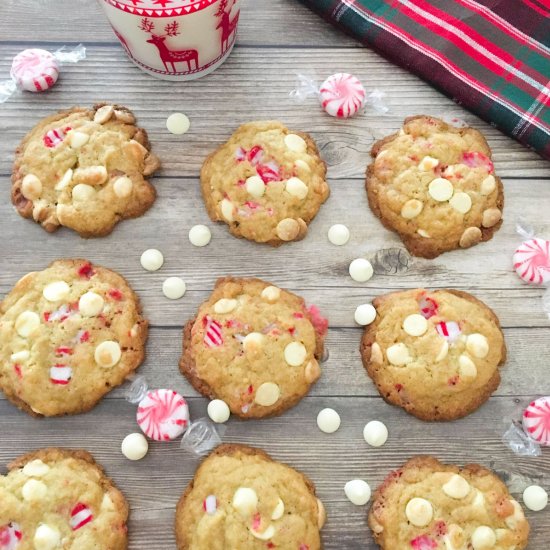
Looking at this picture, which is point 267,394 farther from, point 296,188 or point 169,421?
point 296,188

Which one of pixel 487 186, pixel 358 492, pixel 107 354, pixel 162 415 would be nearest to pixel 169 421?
pixel 162 415

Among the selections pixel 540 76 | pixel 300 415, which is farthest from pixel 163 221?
pixel 540 76

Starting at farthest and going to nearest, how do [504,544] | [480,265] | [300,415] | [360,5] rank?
[360,5] < [480,265] < [300,415] < [504,544]

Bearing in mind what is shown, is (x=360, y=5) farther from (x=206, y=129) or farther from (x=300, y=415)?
(x=300, y=415)

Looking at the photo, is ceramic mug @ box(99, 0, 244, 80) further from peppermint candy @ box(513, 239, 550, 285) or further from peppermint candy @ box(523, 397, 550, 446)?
peppermint candy @ box(523, 397, 550, 446)

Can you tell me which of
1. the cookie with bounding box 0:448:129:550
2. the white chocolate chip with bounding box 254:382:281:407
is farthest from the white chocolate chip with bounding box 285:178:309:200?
the cookie with bounding box 0:448:129:550
